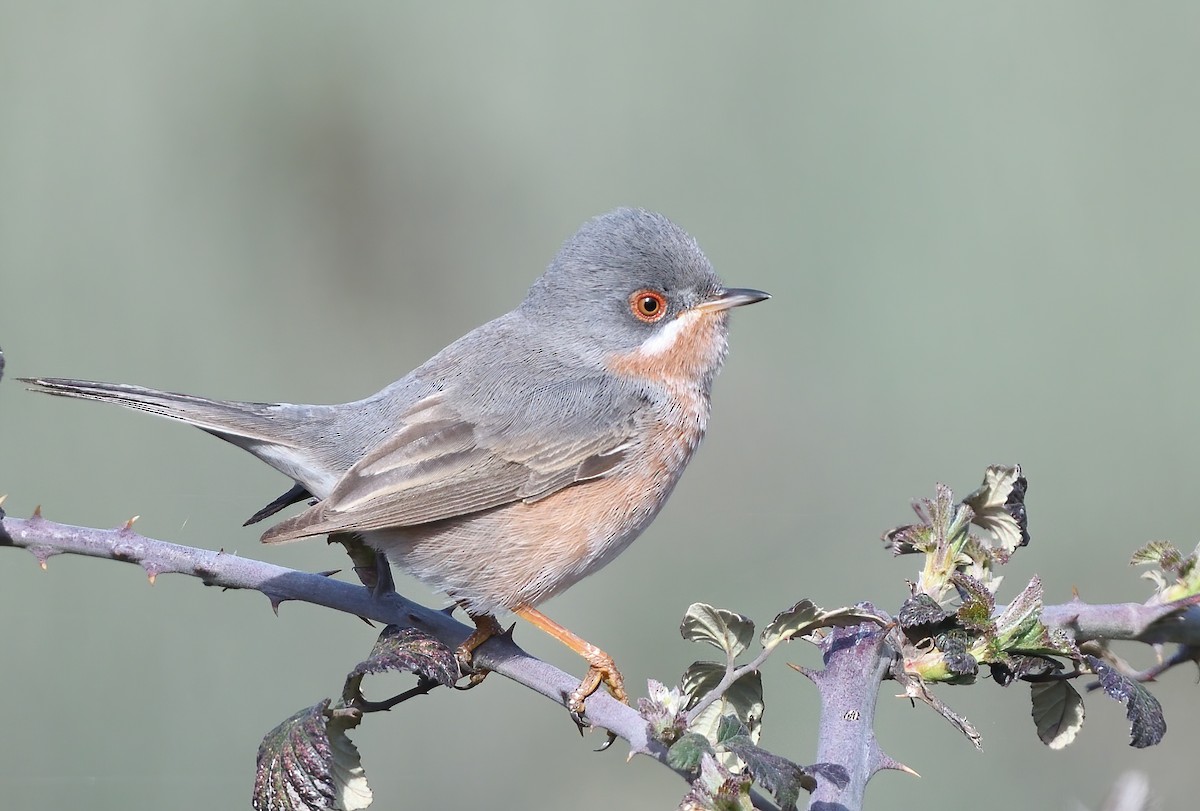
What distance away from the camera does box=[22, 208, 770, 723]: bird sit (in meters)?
3.13

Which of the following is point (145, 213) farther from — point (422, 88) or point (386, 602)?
point (386, 602)

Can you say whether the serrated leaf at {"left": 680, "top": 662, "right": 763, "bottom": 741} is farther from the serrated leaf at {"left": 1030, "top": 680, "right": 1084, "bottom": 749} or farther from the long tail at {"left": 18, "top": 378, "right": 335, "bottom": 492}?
the long tail at {"left": 18, "top": 378, "right": 335, "bottom": 492}

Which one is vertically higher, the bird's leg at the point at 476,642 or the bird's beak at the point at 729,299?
the bird's beak at the point at 729,299

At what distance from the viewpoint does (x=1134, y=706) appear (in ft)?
6.27

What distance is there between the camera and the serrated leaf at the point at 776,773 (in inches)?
65.0

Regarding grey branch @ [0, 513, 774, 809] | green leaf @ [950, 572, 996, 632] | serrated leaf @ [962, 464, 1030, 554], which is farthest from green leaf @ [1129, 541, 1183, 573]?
grey branch @ [0, 513, 774, 809]

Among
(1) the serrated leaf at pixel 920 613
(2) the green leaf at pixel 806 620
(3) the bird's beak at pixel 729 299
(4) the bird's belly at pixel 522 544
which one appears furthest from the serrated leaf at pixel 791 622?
(3) the bird's beak at pixel 729 299

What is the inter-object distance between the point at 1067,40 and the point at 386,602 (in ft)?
15.0

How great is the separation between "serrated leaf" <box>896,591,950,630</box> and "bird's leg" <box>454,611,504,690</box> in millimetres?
1007

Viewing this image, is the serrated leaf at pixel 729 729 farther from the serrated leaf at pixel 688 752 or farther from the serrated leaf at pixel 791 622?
the serrated leaf at pixel 791 622

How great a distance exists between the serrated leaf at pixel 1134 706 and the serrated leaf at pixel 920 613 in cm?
27

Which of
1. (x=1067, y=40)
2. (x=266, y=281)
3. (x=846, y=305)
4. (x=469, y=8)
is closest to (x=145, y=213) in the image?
(x=266, y=281)

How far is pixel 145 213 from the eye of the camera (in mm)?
5445

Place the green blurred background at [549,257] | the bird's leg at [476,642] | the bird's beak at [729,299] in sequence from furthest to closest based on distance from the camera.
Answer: the green blurred background at [549,257], the bird's beak at [729,299], the bird's leg at [476,642]
